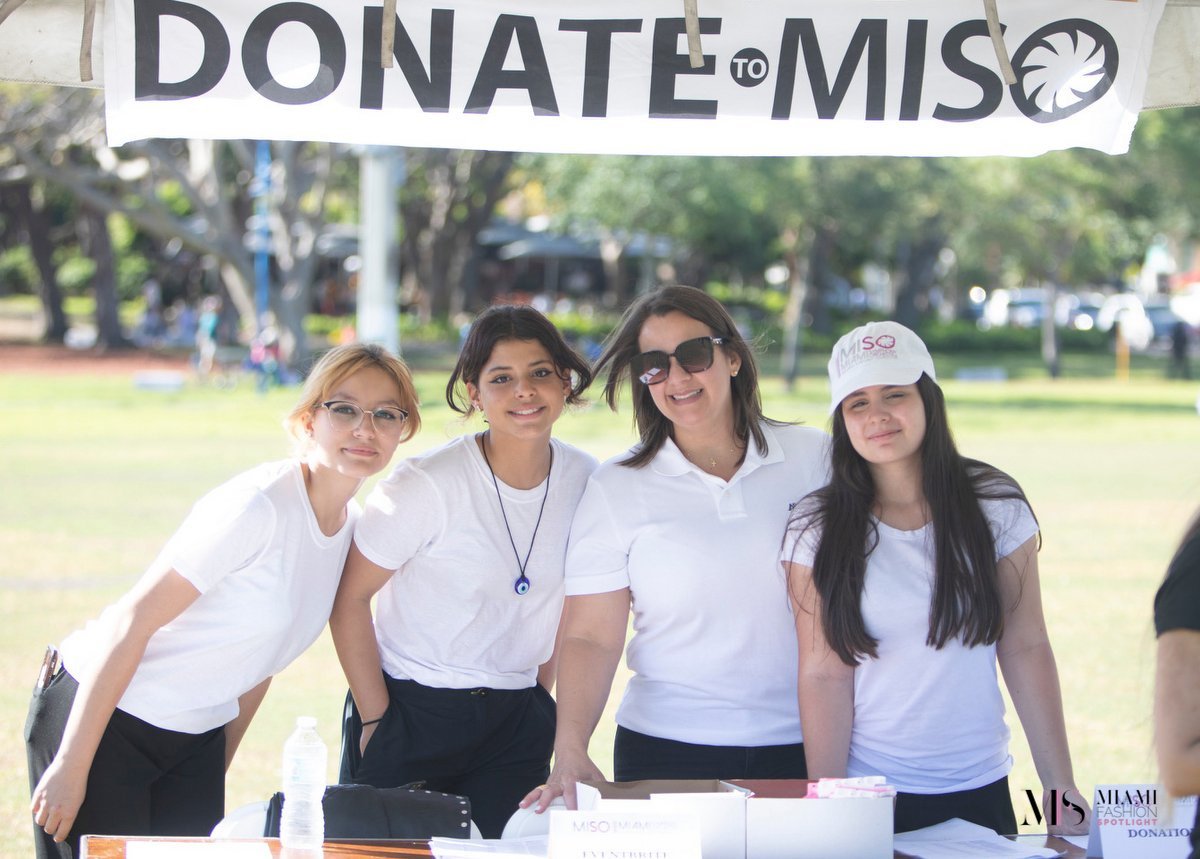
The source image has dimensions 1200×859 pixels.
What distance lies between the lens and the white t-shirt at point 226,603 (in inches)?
141

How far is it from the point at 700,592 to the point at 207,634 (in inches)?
52.5

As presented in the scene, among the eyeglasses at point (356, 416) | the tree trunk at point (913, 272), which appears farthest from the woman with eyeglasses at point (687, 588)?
the tree trunk at point (913, 272)

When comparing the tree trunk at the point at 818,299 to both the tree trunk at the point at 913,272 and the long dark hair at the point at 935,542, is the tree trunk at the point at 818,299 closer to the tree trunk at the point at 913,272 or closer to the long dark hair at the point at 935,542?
the tree trunk at the point at 913,272

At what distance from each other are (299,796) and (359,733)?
3.48 feet

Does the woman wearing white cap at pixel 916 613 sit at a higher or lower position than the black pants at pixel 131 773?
higher

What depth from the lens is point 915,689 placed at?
3.48 meters

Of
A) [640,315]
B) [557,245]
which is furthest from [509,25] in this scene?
[557,245]

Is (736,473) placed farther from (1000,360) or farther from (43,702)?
(1000,360)

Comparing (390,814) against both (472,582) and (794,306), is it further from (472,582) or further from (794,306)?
(794,306)

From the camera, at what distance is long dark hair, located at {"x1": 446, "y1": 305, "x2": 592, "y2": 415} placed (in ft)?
13.1

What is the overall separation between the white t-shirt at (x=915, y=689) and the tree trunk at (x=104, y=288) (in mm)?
44529

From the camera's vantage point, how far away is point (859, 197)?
37312 millimetres

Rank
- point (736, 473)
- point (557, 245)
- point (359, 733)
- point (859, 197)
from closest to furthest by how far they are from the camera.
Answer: point (736, 473), point (359, 733), point (859, 197), point (557, 245)

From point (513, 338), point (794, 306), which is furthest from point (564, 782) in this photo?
point (794, 306)
